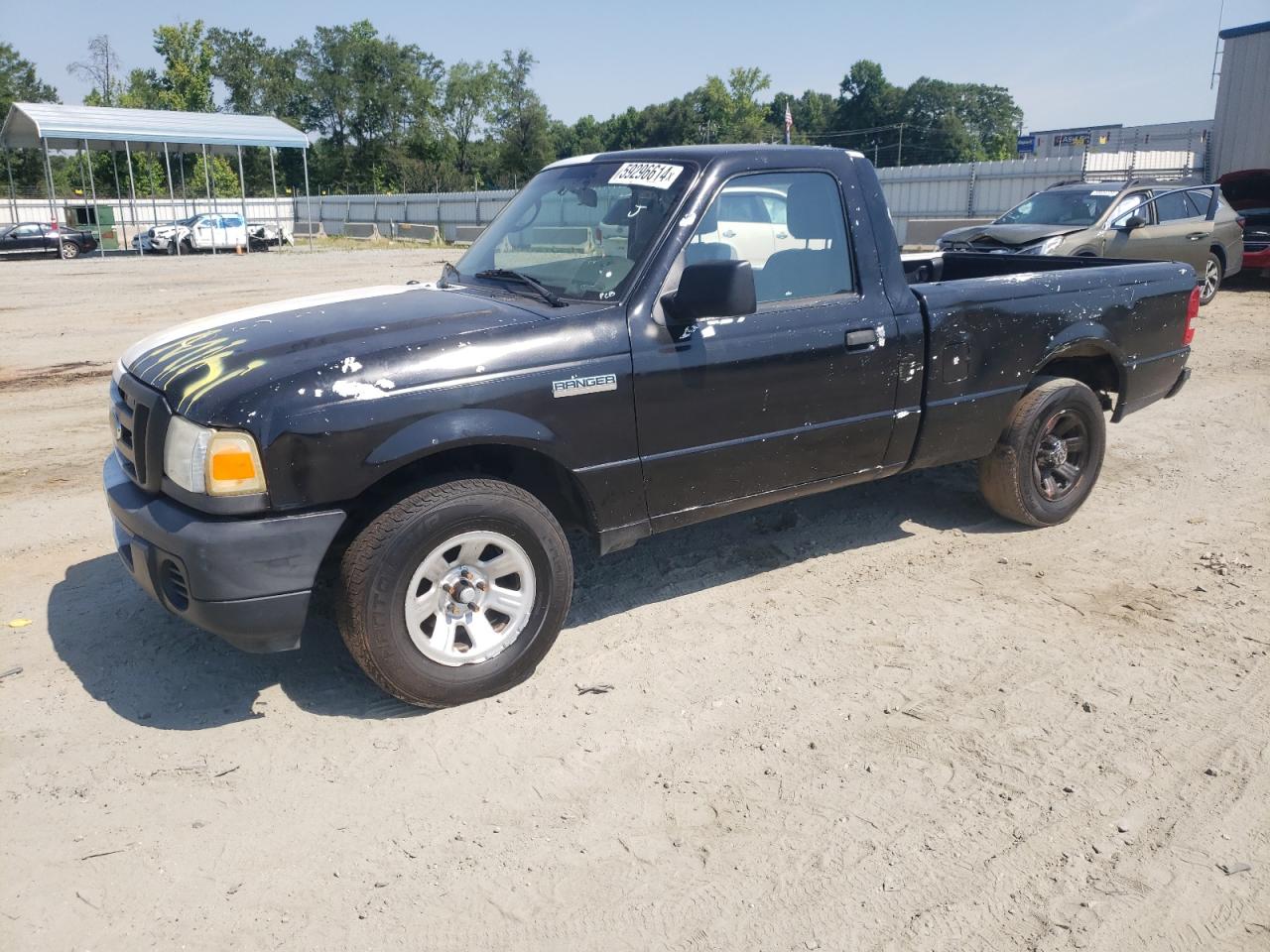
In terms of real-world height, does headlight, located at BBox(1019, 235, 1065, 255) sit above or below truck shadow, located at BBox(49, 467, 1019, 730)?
above

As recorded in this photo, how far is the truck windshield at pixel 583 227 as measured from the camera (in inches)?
163

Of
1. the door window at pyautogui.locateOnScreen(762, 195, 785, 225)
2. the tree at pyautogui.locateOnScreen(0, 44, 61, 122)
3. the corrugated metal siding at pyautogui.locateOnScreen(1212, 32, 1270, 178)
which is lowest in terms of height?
the door window at pyautogui.locateOnScreen(762, 195, 785, 225)

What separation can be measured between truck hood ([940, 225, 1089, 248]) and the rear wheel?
2.84 meters

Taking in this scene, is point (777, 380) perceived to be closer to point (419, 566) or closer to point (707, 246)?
point (707, 246)

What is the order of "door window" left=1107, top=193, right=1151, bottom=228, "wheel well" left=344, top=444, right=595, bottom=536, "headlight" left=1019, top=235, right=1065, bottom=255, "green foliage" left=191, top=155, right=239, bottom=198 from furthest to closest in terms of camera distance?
"green foliage" left=191, top=155, right=239, bottom=198, "door window" left=1107, top=193, right=1151, bottom=228, "headlight" left=1019, top=235, right=1065, bottom=255, "wheel well" left=344, top=444, right=595, bottom=536

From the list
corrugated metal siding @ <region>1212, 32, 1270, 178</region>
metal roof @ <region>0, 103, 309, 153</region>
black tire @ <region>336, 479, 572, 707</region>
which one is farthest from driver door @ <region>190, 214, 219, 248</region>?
black tire @ <region>336, 479, 572, 707</region>

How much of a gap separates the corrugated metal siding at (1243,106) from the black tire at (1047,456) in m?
22.1

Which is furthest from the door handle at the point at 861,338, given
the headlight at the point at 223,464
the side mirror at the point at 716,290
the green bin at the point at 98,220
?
the green bin at the point at 98,220

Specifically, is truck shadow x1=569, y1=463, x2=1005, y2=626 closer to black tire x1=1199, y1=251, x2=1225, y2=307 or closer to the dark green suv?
the dark green suv

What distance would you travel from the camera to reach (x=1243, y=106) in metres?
23.2

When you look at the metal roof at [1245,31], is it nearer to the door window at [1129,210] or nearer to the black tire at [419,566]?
the door window at [1129,210]

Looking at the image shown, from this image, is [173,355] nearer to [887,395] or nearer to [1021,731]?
[887,395]

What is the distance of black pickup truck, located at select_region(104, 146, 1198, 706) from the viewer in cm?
339

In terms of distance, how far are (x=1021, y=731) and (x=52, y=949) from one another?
3096 millimetres
